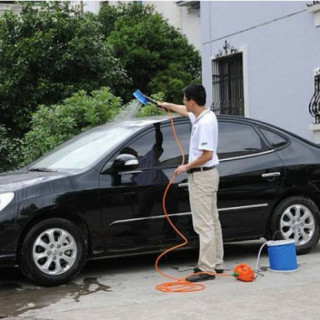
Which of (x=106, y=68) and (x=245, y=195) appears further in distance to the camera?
(x=106, y=68)

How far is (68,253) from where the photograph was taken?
6246mm

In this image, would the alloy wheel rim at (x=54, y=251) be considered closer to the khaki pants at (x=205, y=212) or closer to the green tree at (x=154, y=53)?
the khaki pants at (x=205, y=212)

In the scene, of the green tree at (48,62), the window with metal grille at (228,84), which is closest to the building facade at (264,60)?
the window with metal grille at (228,84)

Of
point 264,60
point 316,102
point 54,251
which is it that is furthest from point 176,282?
point 264,60

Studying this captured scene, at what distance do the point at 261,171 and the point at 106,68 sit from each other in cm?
887

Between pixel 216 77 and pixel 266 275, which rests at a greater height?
pixel 216 77

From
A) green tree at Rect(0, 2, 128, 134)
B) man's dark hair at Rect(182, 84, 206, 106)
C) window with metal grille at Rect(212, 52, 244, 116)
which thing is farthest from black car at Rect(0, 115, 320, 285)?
green tree at Rect(0, 2, 128, 134)

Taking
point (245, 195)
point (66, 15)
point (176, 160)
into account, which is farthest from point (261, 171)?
point (66, 15)

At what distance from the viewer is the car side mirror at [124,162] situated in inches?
255

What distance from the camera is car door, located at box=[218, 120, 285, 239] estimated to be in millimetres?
6910

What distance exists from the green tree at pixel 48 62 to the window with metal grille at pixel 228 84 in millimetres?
2262

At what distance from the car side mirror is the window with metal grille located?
8.08 meters

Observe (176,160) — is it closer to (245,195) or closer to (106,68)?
(245,195)

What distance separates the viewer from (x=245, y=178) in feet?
22.9
